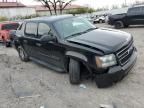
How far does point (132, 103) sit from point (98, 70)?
1.05 meters

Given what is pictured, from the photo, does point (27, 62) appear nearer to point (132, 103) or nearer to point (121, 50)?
point (121, 50)

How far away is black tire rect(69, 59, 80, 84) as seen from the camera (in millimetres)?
5574

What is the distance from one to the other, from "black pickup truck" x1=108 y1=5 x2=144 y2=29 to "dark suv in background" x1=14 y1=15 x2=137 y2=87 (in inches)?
469

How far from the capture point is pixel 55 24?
6.52 m

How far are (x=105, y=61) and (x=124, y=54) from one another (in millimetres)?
640

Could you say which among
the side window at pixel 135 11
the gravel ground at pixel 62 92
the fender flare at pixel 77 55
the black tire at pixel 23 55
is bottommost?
the gravel ground at pixel 62 92

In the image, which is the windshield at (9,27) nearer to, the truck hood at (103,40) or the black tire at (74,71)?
the truck hood at (103,40)

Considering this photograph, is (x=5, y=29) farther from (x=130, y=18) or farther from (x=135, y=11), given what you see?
(x=135, y=11)

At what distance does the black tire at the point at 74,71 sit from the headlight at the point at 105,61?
0.65 m

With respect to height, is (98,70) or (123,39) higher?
(123,39)

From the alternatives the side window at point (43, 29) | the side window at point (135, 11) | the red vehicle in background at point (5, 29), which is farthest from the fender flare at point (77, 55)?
the side window at point (135, 11)

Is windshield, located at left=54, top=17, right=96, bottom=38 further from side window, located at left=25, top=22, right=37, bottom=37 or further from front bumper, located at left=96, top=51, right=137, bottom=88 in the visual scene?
front bumper, located at left=96, top=51, right=137, bottom=88

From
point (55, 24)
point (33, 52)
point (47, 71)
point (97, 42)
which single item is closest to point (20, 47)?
point (33, 52)

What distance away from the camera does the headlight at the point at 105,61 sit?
505 cm
